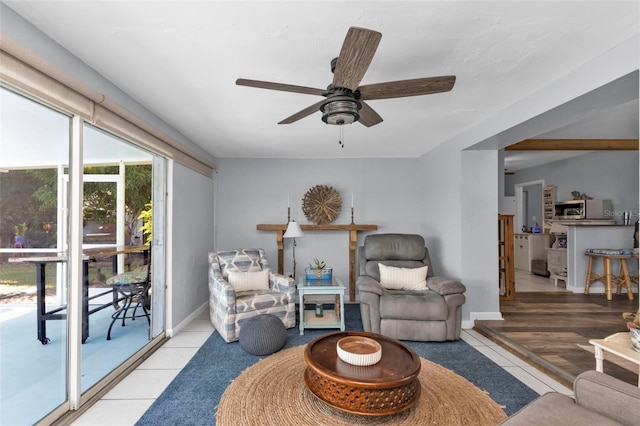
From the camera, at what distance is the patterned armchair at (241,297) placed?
331cm

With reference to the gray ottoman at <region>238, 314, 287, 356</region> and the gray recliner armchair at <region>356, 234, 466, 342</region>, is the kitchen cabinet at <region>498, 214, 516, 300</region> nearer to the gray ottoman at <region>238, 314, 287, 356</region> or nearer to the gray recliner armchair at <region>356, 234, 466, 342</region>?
the gray recliner armchair at <region>356, 234, 466, 342</region>

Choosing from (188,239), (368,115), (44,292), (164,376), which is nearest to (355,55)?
(368,115)

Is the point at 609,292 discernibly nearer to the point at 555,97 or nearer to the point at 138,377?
the point at 555,97

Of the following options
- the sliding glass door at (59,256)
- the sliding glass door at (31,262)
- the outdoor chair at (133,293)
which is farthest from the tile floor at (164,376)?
the outdoor chair at (133,293)

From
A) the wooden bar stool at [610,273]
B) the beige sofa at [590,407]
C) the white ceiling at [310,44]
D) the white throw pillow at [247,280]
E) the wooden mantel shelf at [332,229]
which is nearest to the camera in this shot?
the beige sofa at [590,407]

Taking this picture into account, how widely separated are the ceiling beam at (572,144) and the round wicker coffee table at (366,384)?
4.10m

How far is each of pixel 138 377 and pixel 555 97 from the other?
158 inches

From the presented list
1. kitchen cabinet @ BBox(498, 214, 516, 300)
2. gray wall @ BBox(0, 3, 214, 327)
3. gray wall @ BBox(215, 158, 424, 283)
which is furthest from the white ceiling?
kitchen cabinet @ BBox(498, 214, 516, 300)

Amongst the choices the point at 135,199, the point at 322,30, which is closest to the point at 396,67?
the point at 322,30

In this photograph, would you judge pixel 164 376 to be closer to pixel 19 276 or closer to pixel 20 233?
pixel 19 276

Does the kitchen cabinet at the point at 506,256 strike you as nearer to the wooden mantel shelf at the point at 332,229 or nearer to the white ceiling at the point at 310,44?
the wooden mantel shelf at the point at 332,229

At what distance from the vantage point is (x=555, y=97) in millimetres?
2336

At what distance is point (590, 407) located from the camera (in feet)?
4.48

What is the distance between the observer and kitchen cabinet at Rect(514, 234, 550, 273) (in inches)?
263
